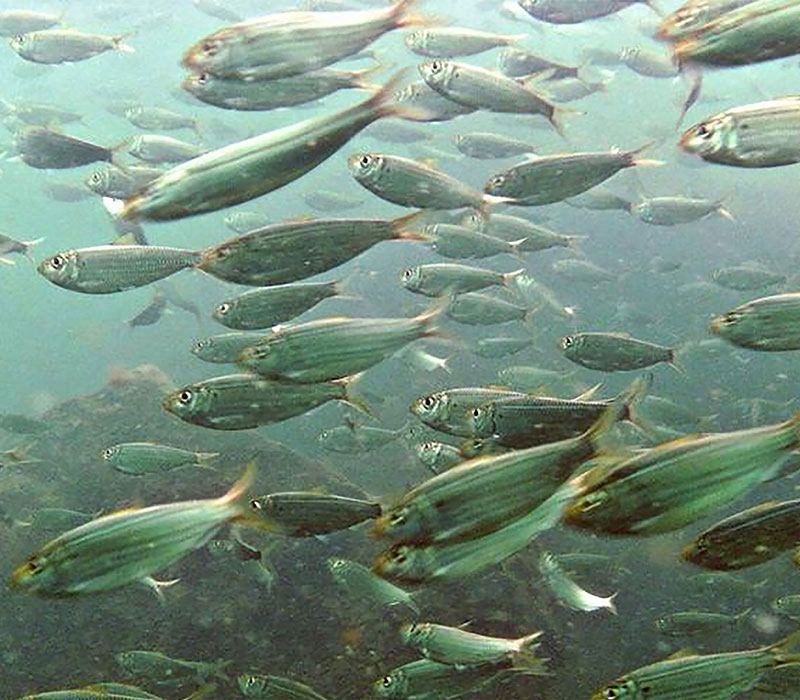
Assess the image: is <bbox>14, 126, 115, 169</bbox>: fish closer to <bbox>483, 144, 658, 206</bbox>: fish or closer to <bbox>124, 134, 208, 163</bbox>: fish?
<bbox>124, 134, 208, 163</bbox>: fish

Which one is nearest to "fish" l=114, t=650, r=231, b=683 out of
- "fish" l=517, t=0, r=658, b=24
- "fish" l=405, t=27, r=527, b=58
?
"fish" l=405, t=27, r=527, b=58

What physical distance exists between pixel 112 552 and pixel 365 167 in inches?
78.9

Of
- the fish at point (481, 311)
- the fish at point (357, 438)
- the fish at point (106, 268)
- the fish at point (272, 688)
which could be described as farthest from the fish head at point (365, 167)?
the fish at point (357, 438)

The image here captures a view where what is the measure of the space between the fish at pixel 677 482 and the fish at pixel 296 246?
1.42 metres

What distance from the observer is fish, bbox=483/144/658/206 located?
4504 mm

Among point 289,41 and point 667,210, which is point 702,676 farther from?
point 667,210

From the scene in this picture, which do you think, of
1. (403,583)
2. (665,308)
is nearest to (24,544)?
(403,583)

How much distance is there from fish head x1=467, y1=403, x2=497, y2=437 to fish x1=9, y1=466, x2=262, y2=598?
1.12 m

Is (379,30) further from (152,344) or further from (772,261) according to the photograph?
(152,344)

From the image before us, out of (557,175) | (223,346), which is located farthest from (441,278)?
(223,346)

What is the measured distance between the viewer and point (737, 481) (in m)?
2.34

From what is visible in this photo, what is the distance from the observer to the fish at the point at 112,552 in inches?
107

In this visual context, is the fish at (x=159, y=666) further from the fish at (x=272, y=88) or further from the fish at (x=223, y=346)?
the fish at (x=272, y=88)

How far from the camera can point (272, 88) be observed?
11.7 feet
